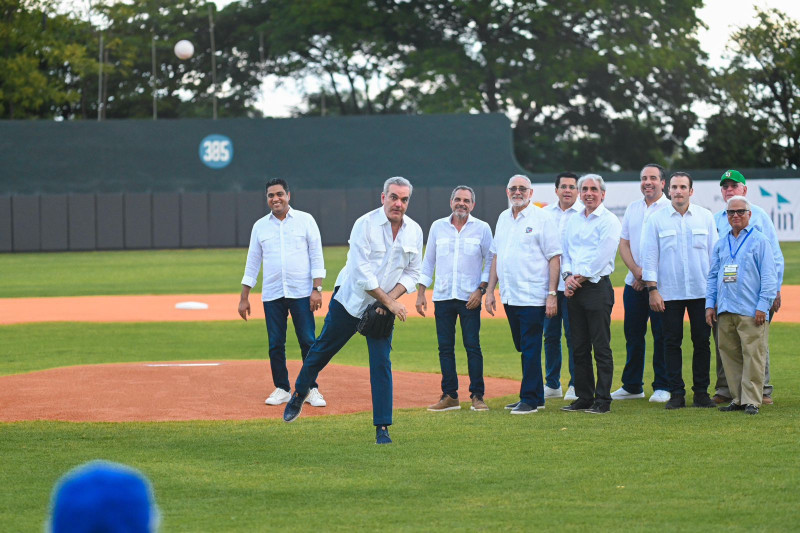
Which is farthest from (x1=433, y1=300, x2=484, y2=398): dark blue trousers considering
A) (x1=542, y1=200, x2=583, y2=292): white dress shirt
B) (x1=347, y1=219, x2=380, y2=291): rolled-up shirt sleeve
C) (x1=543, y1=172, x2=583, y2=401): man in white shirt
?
(x1=347, y1=219, x2=380, y2=291): rolled-up shirt sleeve

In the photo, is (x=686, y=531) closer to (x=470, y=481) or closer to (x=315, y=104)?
(x=470, y=481)

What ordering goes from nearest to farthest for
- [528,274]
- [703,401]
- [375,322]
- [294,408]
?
[375,322]
[294,408]
[528,274]
[703,401]


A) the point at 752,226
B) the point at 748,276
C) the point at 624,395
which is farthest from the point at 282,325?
the point at 752,226

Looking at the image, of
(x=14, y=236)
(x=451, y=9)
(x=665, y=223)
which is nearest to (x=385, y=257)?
(x=665, y=223)

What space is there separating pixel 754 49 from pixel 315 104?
2121 centimetres

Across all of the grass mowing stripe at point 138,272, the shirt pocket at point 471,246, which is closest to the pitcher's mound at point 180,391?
the shirt pocket at point 471,246

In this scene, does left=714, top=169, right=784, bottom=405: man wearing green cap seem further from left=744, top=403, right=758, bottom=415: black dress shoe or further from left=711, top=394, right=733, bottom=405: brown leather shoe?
left=744, top=403, right=758, bottom=415: black dress shoe

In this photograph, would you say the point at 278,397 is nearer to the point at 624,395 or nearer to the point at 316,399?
the point at 316,399

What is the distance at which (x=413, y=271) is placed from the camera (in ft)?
25.4

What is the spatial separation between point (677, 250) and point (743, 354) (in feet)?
3.72

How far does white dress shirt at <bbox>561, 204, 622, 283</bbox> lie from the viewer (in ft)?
29.4

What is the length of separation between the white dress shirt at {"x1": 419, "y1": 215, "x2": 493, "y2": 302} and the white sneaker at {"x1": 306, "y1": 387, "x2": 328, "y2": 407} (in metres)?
1.38

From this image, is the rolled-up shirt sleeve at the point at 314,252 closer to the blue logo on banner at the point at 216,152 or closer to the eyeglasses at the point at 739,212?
the eyeglasses at the point at 739,212

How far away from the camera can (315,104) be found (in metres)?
53.2
